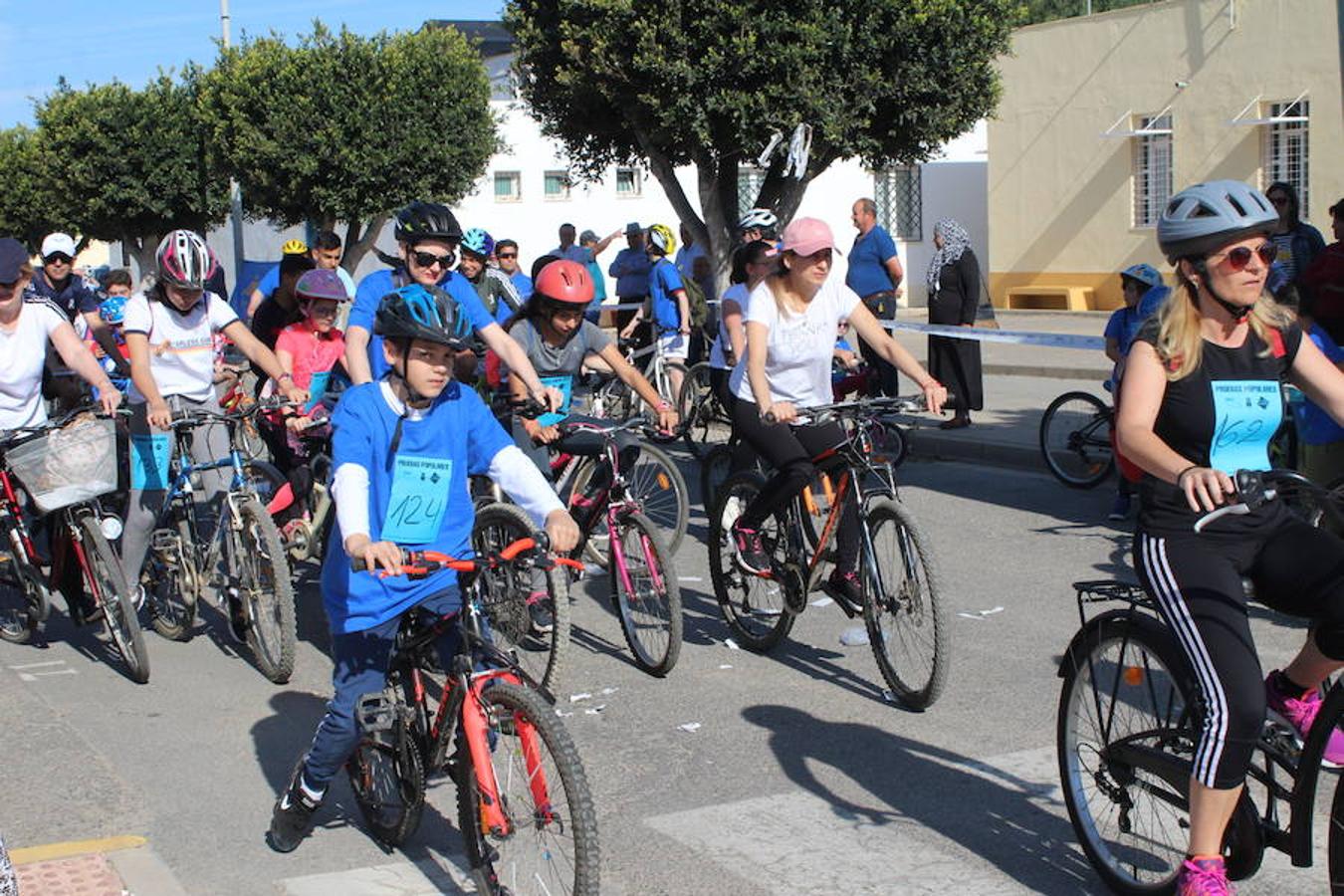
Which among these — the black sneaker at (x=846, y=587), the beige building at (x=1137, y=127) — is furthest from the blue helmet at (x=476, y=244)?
the beige building at (x=1137, y=127)

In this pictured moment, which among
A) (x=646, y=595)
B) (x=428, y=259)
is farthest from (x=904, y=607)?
(x=428, y=259)

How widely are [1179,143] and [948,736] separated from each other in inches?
873

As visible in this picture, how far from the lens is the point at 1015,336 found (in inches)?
505

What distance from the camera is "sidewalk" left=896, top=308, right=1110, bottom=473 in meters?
13.3

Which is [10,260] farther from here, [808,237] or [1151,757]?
[1151,757]

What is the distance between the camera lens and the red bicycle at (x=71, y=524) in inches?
290

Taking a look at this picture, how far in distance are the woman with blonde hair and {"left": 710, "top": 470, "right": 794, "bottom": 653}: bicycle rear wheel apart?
349 centimetres

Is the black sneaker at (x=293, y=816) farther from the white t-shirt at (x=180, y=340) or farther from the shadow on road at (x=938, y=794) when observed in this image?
the white t-shirt at (x=180, y=340)

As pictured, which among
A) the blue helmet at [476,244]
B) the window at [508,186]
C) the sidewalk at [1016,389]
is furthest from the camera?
the window at [508,186]

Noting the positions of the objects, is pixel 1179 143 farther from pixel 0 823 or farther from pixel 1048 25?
pixel 0 823

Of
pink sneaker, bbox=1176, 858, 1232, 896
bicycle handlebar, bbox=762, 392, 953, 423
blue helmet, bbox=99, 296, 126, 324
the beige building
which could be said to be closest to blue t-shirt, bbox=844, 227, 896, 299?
blue helmet, bbox=99, 296, 126, 324

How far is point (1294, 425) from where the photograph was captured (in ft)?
30.1

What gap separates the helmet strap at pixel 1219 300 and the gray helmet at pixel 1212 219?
0.09ft

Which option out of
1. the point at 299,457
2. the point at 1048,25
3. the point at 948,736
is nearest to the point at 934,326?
the point at 299,457
